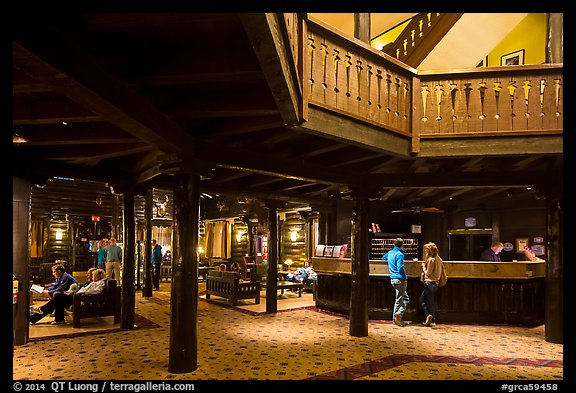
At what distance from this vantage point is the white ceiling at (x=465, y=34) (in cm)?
1208

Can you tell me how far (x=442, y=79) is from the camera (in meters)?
7.59

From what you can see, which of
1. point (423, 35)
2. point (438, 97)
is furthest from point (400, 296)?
point (423, 35)

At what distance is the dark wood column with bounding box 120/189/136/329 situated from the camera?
938 cm

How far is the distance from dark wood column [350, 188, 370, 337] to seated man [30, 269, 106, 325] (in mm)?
5678

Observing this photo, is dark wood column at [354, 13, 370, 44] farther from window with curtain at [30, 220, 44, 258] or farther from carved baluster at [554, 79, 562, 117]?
window with curtain at [30, 220, 44, 258]

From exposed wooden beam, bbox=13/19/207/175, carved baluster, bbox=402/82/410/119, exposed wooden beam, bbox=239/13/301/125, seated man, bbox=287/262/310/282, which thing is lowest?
seated man, bbox=287/262/310/282

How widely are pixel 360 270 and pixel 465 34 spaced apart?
782 cm

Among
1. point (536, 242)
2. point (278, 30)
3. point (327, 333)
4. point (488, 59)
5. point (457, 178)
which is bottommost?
point (327, 333)

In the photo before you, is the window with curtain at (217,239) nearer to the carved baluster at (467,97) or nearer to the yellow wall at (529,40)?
the yellow wall at (529,40)

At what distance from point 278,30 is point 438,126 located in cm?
483

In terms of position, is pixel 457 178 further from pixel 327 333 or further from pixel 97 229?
pixel 97 229

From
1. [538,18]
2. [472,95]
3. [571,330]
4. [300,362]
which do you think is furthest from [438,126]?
[538,18]

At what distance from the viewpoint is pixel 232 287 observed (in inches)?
513

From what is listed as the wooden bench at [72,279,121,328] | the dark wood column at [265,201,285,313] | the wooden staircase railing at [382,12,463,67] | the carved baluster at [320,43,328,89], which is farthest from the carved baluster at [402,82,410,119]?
the wooden bench at [72,279,121,328]
